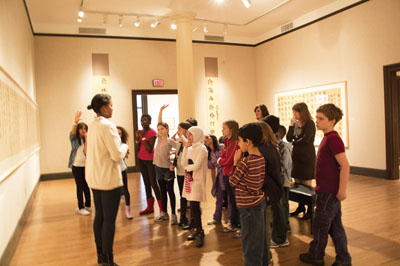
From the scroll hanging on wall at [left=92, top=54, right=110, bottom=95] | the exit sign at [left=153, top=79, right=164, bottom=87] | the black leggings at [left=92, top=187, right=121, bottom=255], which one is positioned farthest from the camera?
the exit sign at [left=153, top=79, right=164, bottom=87]

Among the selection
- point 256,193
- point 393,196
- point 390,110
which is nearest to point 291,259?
point 256,193

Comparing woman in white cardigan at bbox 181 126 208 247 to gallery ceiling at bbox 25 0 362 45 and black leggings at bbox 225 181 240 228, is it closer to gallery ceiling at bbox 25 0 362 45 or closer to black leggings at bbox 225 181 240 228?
black leggings at bbox 225 181 240 228

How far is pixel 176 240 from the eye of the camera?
364 cm

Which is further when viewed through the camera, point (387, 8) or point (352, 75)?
point (352, 75)

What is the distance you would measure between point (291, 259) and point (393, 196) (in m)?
3.24

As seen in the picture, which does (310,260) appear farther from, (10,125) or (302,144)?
(10,125)

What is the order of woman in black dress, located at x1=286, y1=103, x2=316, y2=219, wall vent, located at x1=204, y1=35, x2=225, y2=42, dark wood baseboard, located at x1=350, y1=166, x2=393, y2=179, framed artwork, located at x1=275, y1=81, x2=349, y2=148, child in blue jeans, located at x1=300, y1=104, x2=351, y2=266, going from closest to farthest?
child in blue jeans, located at x1=300, y1=104, x2=351, y2=266 < woman in black dress, located at x1=286, y1=103, x2=316, y2=219 < dark wood baseboard, located at x1=350, y1=166, x2=393, y2=179 < framed artwork, located at x1=275, y1=81, x2=349, y2=148 < wall vent, located at x1=204, y1=35, x2=225, y2=42

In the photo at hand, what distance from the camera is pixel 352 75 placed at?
7176mm

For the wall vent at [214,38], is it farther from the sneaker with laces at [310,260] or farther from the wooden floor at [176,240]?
the sneaker with laces at [310,260]

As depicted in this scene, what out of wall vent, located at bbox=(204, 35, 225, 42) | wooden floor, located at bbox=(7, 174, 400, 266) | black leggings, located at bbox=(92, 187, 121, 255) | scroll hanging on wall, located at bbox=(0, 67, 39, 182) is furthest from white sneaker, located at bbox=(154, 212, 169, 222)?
wall vent, located at bbox=(204, 35, 225, 42)

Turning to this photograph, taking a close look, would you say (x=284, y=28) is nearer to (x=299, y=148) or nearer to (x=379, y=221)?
(x=299, y=148)

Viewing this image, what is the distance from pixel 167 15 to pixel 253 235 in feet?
23.2

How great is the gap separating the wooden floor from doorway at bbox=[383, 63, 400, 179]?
51.4 inches

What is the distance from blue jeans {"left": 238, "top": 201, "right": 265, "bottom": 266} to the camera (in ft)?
7.80
